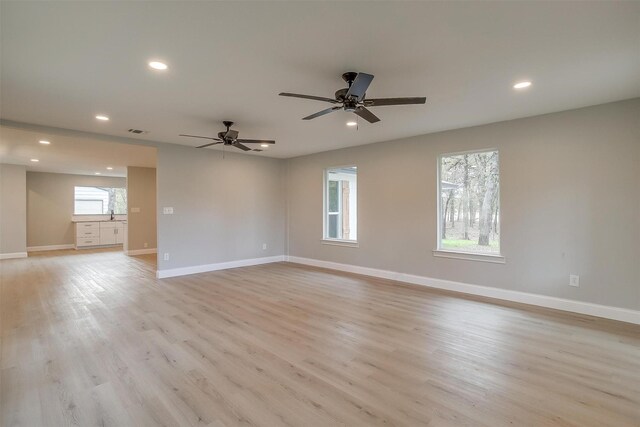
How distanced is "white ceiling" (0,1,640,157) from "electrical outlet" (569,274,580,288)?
212 centimetres

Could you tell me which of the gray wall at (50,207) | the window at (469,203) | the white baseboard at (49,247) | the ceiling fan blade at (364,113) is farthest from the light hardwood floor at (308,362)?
the gray wall at (50,207)

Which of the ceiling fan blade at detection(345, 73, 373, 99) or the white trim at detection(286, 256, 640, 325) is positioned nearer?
the ceiling fan blade at detection(345, 73, 373, 99)

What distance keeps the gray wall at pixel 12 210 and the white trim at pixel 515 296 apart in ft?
29.3

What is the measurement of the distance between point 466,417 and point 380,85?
289 cm

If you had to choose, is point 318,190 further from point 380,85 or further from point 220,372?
point 220,372

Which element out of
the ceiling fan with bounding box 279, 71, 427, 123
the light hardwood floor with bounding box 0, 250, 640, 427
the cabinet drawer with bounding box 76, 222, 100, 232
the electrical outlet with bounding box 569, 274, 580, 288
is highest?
the ceiling fan with bounding box 279, 71, 427, 123

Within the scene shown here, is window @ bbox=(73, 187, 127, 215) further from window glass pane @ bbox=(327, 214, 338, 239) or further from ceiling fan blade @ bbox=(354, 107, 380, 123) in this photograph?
ceiling fan blade @ bbox=(354, 107, 380, 123)

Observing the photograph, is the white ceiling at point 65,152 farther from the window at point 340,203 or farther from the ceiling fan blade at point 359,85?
the ceiling fan blade at point 359,85

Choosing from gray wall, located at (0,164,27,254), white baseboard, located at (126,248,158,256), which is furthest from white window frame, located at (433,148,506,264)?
gray wall, located at (0,164,27,254)

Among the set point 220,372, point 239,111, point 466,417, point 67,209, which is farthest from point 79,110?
point 67,209

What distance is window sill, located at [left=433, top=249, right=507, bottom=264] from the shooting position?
4453 mm

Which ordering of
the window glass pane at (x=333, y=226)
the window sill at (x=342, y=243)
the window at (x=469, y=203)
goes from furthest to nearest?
the window glass pane at (x=333, y=226) < the window sill at (x=342, y=243) < the window at (x=469, y=203)

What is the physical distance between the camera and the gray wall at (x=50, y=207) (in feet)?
31.4

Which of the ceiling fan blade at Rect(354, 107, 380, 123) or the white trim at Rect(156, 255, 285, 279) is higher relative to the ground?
the ceiling fan blade at Rect(354, 107, 380, 123)
